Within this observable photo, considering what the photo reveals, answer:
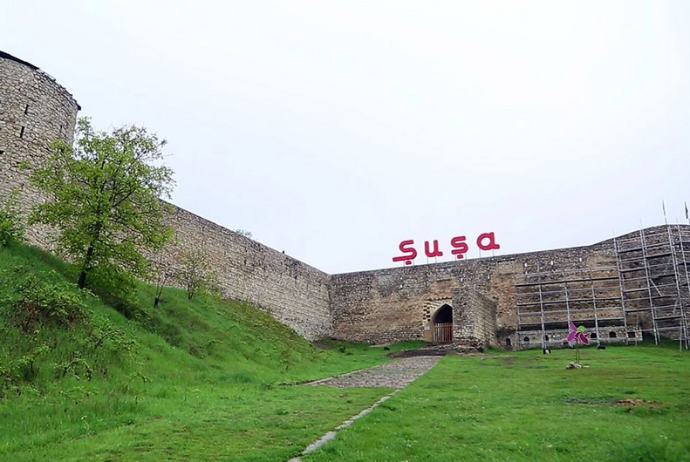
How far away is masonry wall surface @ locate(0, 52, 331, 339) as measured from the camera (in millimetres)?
15523

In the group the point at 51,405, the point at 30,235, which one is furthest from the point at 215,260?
the point at 51,405

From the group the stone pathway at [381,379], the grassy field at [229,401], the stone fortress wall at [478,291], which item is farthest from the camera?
the stone fortress wall at [478,291]

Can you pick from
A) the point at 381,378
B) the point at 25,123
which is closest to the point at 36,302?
the point at 25,123

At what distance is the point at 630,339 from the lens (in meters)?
30.2

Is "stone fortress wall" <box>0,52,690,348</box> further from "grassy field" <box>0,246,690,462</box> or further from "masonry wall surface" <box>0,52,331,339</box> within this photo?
"grassy field" <box>0,246,690,462</box>

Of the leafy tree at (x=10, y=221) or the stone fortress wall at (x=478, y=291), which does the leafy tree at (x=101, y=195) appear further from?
the stone fortress wall at (x=478, y=291)

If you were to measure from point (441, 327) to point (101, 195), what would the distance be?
2446cm

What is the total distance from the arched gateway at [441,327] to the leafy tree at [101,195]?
877 inches

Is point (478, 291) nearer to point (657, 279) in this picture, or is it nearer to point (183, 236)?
point (657, 279)

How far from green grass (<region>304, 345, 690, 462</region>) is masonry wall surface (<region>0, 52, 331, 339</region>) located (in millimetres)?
12145

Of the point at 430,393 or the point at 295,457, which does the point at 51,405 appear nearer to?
the point at 295,457

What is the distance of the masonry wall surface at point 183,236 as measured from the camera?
15.5 m

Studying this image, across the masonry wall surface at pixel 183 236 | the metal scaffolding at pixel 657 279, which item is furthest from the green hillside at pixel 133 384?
the metal scaffolding at pixel 657 279

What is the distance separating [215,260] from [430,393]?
1570 cm
